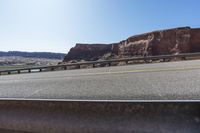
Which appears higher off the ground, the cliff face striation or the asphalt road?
the cliff face striation

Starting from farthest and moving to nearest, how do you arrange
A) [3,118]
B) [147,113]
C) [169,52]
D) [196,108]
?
[169,52], [3,118], [147,113], [196,108]

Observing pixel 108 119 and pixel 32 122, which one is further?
pixel 32 122

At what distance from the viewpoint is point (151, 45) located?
71.9 meters

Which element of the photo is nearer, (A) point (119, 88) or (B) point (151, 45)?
(A) point (119, 88)

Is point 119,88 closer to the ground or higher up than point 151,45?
closer to the ground

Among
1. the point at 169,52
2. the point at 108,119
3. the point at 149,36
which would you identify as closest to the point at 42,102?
the point at 108,119

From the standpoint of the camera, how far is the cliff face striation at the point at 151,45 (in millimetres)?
61312

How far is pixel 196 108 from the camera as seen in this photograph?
197 centimetres

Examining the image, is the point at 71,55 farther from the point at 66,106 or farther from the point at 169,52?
the point at 66,106

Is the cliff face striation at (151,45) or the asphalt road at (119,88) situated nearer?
the asphalt road at (119,88)

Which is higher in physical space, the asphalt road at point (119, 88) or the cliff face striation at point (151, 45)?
the cliff face striation at point (151, 45)

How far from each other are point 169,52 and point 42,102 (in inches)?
2616

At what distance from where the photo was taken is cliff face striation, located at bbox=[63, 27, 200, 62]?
61312 mm

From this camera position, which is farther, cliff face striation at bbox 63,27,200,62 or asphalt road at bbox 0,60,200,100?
cliff face striation at bbox 63,27,200,62
